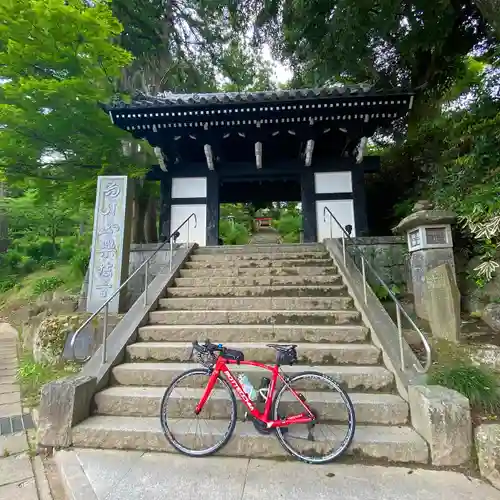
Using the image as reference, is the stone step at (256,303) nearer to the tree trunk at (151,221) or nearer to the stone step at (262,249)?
the stone step at (262,249)

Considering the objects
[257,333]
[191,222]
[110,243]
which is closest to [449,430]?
[257,333]

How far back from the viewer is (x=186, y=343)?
12.0 feet

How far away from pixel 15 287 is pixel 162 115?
10.3 m

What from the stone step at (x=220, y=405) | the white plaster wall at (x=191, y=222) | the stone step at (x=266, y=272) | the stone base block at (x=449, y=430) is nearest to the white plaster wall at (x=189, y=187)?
the white plaster wall at (x=191, y=222)

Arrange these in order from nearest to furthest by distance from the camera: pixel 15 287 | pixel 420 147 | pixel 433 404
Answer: pixel 433 404 < pixel 420 147 < pixel 15 287

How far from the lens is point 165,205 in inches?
312

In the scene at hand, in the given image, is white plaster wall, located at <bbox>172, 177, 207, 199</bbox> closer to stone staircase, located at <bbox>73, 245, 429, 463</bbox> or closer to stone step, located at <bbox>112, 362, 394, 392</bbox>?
stone staircase, located at <bbox>73, 245, 429, 463</bbox>

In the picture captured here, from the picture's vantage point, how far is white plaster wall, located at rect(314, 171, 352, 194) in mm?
7711

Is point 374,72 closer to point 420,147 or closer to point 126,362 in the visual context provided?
point 420,147

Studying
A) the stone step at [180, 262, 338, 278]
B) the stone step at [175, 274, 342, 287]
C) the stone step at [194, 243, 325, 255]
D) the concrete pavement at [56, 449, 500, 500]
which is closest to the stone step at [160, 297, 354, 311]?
the stone step at [175, 274, 342, 287]

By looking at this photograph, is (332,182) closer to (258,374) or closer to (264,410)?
(258,374)

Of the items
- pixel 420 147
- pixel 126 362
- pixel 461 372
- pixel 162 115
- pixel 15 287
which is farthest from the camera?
pixel 15 287

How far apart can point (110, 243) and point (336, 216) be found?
17.1ft

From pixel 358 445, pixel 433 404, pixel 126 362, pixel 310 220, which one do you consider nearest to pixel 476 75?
pixel 310 220
